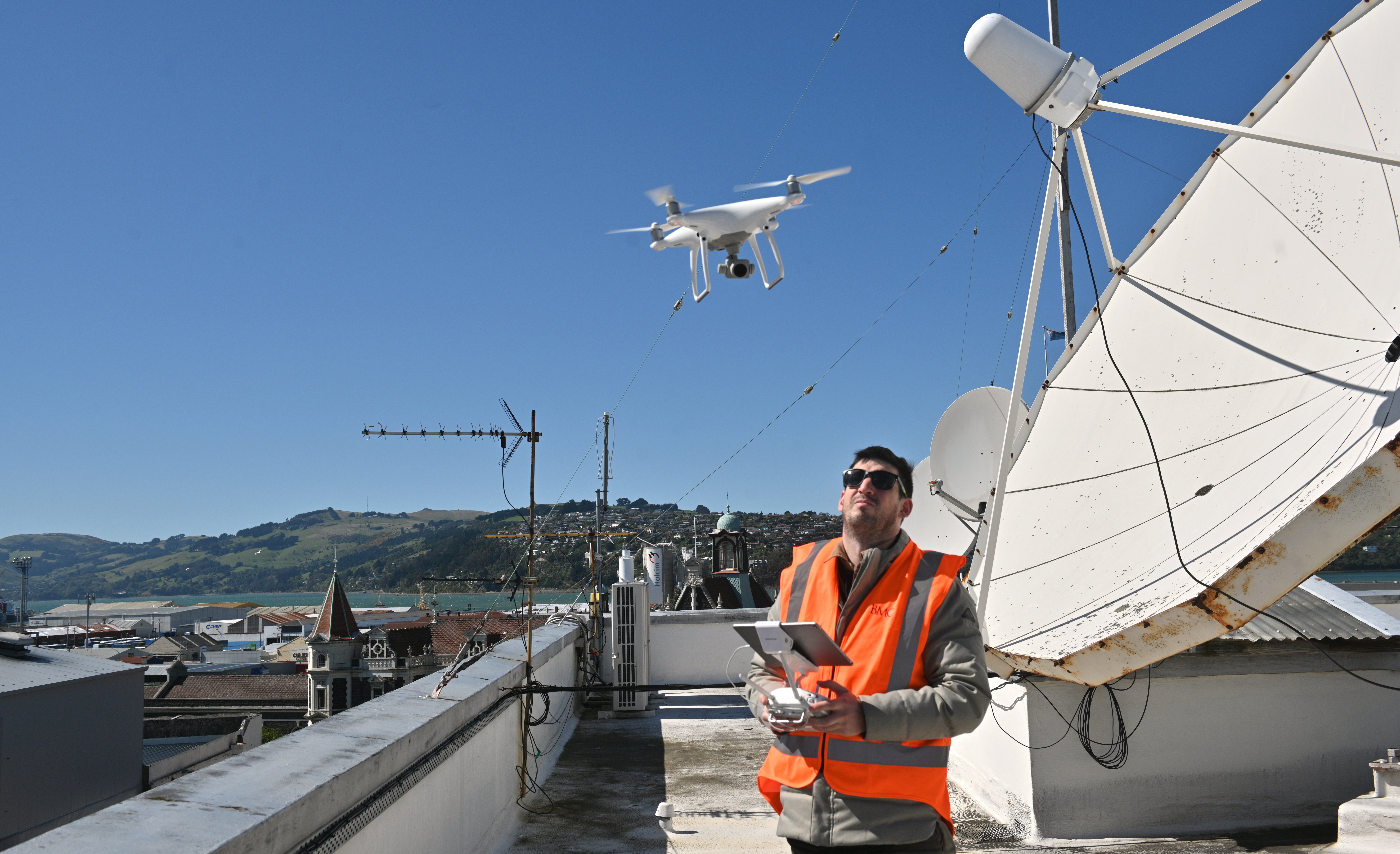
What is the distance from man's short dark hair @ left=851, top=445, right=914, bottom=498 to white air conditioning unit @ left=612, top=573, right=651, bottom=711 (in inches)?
353

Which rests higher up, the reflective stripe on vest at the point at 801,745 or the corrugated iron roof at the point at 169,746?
the reflective stripe on vest at the point at 801,745

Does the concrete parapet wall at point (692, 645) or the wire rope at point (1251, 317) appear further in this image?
the concrete parapet wall at point (692, 645)

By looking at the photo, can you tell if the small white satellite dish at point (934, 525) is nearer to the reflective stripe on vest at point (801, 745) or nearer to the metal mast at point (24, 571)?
the reflective stripe on vest at point (801, 745)

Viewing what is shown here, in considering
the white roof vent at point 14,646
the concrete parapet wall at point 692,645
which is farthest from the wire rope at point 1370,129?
the white roof vent at point 14,646

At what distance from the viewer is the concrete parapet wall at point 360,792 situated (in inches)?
81.4

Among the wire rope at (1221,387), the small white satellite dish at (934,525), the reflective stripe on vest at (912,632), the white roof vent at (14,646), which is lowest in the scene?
the white roof vent at (14,646)

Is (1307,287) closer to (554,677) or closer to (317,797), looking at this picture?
(317,797)

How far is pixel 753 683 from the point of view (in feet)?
8.50

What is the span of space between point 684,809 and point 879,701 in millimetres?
4538

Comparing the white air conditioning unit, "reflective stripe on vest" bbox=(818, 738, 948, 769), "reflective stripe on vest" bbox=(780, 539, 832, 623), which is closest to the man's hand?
"reflective stripe on vest" bbox=(818, 738, 948, 769)

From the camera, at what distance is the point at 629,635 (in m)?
11.5

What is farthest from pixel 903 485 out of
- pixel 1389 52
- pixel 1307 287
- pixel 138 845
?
pixel 1389 52

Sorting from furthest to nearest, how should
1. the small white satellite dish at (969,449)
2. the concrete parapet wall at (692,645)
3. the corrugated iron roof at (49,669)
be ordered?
the concrete parapet wall at (692,645) < the corrugated iron roof at (49,669) < the small white satellite dish at (969,449)

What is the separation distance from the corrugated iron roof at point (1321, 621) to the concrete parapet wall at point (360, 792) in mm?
4363
